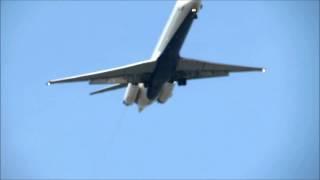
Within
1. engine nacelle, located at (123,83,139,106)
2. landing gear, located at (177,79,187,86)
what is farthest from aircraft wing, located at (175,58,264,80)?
engine nacelle, located at (123,83,139,106)

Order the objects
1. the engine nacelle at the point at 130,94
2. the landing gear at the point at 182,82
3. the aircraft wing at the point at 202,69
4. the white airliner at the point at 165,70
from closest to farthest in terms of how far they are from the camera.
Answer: the white airliner at the point at 165,70 < the aircraft wing at the point at 202,69 < the landing gear at the point at 182,82 < the engine nacelle at the point at 130,94

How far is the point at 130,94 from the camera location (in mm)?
57781

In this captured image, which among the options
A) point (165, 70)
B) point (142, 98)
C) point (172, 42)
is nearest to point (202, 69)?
point (165, 70)

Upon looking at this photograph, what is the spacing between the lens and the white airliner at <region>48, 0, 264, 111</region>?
173 feet

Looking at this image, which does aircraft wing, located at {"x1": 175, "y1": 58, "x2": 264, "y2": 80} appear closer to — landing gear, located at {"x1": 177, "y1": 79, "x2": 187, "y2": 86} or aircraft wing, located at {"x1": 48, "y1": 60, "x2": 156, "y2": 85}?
landing gear, located at {"x1": 177, "y1": 79, "x2": 187, "y2": 86}

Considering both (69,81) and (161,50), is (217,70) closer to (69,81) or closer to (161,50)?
(161,50)

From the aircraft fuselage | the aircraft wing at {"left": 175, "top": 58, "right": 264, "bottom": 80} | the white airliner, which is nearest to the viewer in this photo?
the aircraft fuselage

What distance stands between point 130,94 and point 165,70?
14.5 ft

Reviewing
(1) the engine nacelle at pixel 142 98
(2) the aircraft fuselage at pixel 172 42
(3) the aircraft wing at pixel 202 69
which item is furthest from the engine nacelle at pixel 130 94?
(3) the aircraft wing at pixel 202 69

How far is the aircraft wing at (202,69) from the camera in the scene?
181ft

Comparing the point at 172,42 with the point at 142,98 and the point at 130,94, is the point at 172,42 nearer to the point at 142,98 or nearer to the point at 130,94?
the point at 142,98

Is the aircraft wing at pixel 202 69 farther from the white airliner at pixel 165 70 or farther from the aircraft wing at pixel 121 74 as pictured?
the aircraft wing at pixel 121 74

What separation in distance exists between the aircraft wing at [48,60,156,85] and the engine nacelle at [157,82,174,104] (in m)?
1.77

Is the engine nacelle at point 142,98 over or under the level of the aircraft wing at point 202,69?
under
